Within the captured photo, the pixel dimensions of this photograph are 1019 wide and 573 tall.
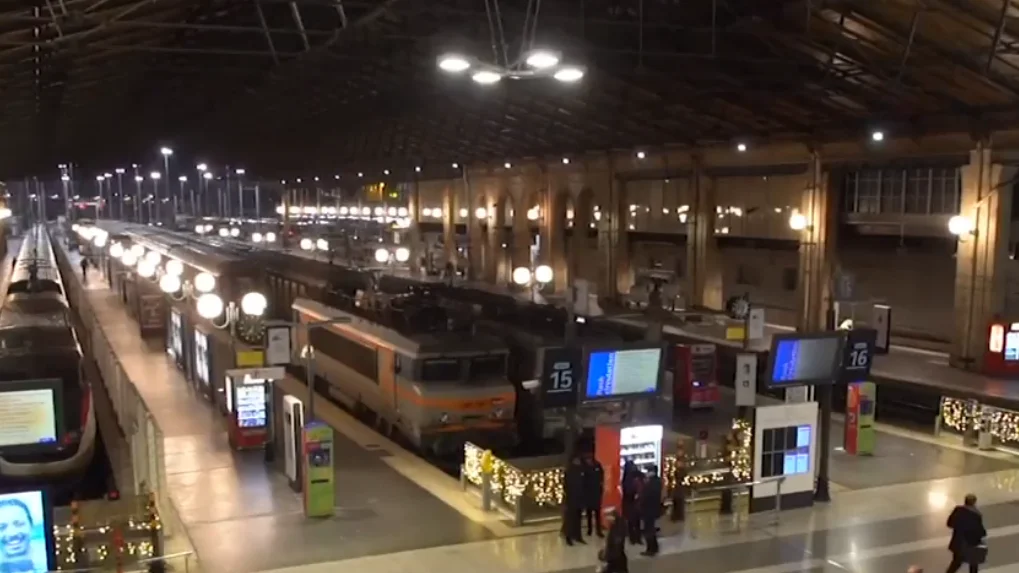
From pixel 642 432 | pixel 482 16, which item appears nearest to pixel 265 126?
pixel 482 16

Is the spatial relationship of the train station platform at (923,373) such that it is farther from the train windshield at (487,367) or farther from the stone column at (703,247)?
the stone column at (703,247)

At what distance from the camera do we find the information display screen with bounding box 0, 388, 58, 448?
15.7 metres

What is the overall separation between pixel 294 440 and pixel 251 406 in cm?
288

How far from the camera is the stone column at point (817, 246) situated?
33.7m

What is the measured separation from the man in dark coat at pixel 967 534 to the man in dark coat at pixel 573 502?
16.1 ft

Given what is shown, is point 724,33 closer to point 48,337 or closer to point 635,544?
point 635,544

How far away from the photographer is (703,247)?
41.0m

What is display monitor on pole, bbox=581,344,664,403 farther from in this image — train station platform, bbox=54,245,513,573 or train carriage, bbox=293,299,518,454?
train carriage, bbox=293,299,518,454

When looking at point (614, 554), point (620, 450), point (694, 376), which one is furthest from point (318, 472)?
point (694, 376)

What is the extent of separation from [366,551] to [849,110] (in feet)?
72.6

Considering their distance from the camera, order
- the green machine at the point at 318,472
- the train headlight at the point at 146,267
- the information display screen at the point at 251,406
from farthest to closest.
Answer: the train headlight at the point at 146,267, the information display screen at the point at 251,406, the green machine at the point at 318,472

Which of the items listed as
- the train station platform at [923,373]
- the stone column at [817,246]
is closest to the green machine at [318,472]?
the train station platform at [923,373]

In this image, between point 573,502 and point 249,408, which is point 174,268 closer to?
point 249,408

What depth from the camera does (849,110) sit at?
2978 centimetres
